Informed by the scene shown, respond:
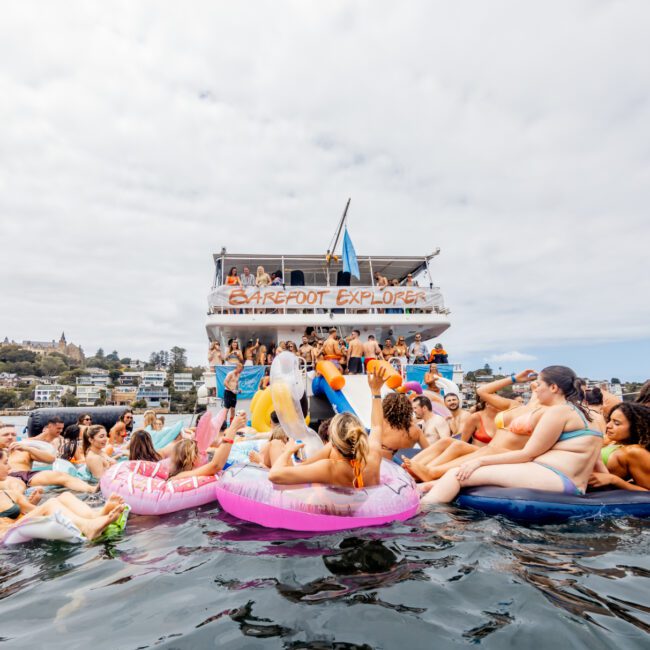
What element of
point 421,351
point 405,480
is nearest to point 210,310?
point 421,351

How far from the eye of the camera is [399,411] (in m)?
6.10

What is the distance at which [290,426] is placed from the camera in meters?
5.50

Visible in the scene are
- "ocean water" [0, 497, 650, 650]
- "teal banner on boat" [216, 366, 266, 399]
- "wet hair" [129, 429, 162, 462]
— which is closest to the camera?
"ocean water" [0, 497, 650, 650]

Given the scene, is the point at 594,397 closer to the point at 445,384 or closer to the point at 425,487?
the point at 425,487

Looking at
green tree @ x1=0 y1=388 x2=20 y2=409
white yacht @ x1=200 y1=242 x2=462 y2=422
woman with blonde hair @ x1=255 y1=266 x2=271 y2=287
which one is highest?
woman with blonde hair @ x1=255 y1=266 x2=271 y2=287

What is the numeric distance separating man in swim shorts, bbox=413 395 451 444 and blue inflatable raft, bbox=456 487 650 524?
2.62 m

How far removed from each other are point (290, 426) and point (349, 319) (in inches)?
406

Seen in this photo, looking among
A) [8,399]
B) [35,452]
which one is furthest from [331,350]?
[8,399]

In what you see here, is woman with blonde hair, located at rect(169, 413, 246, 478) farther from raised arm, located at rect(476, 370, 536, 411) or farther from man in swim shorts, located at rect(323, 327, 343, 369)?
man in swim shorts, located at rect(323, 327, 343, 369)

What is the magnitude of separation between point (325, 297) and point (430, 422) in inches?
352

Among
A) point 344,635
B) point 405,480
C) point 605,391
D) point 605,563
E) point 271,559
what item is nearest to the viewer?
point 344,635

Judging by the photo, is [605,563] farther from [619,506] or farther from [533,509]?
[619,506]

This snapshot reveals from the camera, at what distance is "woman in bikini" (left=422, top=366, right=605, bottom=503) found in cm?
435

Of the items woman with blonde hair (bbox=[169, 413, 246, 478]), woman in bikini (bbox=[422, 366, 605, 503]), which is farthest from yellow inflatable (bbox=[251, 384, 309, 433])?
woman in bikini (bbox=[422, 366, 605, 503])
